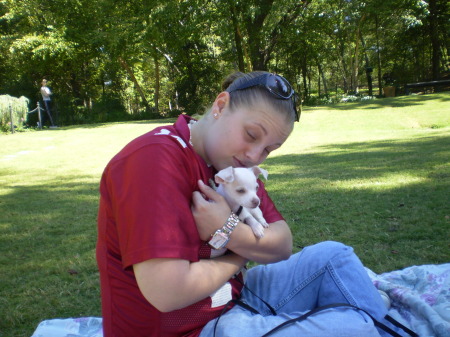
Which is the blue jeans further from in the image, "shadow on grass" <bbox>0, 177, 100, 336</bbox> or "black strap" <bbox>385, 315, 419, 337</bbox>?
"shadow on grass" <bbox>0, 177, 100, 336</bbox>

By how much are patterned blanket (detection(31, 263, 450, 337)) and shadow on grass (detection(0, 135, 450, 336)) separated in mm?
316

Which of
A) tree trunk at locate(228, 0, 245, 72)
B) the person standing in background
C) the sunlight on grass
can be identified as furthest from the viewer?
the person standing in background

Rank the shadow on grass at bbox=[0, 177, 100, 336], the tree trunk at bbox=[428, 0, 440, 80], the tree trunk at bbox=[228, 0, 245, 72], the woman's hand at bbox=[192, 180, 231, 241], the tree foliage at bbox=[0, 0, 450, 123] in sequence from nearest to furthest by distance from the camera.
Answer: the woman's hand at bbox=[192, 180, 231, 241] → the shadow on grass at bbox=[0, 177, 100, 336] → the tree trunk at bbox=[228, 0, 245, 72] → the tree foliage at bbox=[0, 0, 450, 123] → the tree trunk at bbox=[428, 0, 440, 80]

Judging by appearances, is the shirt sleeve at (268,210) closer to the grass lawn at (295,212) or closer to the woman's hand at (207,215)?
the woman's hand at (207,215)

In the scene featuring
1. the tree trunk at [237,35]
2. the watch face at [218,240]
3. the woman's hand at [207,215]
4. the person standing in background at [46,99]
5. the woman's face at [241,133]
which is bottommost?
the watch face at [218,240]

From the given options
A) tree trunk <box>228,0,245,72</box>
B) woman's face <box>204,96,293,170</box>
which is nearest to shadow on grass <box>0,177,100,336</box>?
woman's face <box>204,96,293,170</box>

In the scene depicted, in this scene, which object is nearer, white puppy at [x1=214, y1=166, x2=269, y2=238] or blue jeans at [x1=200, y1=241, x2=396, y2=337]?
blue jeans at [x1=200, y1=241, x2=396, y2=337]

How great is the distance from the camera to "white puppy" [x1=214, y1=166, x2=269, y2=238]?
5.98 feet

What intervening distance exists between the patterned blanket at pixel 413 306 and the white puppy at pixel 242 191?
114cm

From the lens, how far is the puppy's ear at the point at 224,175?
1.79 m

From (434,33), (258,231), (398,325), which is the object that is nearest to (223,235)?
(258,231)

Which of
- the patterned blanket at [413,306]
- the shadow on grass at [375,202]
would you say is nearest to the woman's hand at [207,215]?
the patterned blanket at [413,306]

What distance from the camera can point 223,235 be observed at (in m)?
1.50

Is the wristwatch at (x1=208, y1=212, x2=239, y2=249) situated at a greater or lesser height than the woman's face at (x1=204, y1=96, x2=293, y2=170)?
lesser
